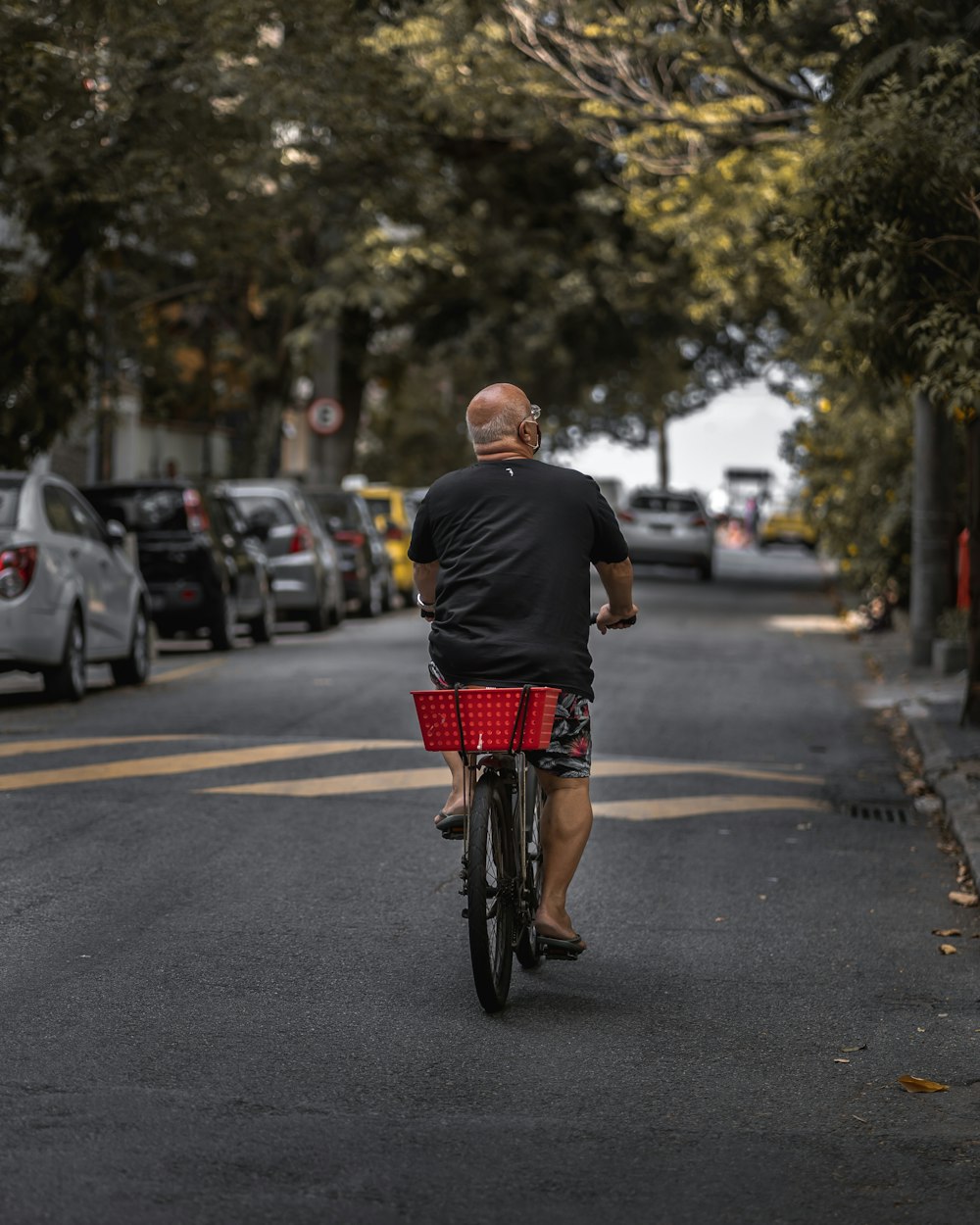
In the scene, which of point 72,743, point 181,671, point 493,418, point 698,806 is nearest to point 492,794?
point 493,418

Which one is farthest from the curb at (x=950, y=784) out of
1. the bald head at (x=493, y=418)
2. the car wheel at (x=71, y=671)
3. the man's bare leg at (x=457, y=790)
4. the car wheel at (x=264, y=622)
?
the car wheel at (x=264, y=622)

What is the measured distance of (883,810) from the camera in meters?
11.4

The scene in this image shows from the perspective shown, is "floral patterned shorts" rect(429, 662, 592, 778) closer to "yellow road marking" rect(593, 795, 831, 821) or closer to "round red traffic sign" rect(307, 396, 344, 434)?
"yellow road marking" rect(593, 795, 831, 821)

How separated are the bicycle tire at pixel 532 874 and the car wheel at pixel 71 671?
819 centimetres

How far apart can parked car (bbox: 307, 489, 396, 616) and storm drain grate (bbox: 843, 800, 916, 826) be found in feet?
54.7

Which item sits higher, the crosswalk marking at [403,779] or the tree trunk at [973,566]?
the tree trunk at [973,566]

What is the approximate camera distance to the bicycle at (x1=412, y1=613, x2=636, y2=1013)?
6.10 meters

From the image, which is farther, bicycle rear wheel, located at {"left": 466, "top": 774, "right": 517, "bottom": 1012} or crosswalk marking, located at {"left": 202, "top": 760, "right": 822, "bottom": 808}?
crosswalk marking, located at {"left": 202, "top": 760, "right": 822, "bottom": 808}

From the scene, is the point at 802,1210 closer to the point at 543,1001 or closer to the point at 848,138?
the point at 543,1001

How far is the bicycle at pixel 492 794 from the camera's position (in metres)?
6.10

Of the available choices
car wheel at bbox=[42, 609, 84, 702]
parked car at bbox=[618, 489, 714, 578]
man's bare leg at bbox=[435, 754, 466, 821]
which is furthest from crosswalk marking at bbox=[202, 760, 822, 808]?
parked car at bbox=[618, 489, 714, 578]

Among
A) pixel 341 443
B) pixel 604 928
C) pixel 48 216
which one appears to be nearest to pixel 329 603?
pixel 48 216

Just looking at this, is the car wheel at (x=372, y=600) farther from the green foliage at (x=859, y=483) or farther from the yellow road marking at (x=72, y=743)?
the yellow road marking at (x=72, y=743)

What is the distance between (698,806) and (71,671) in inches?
214
